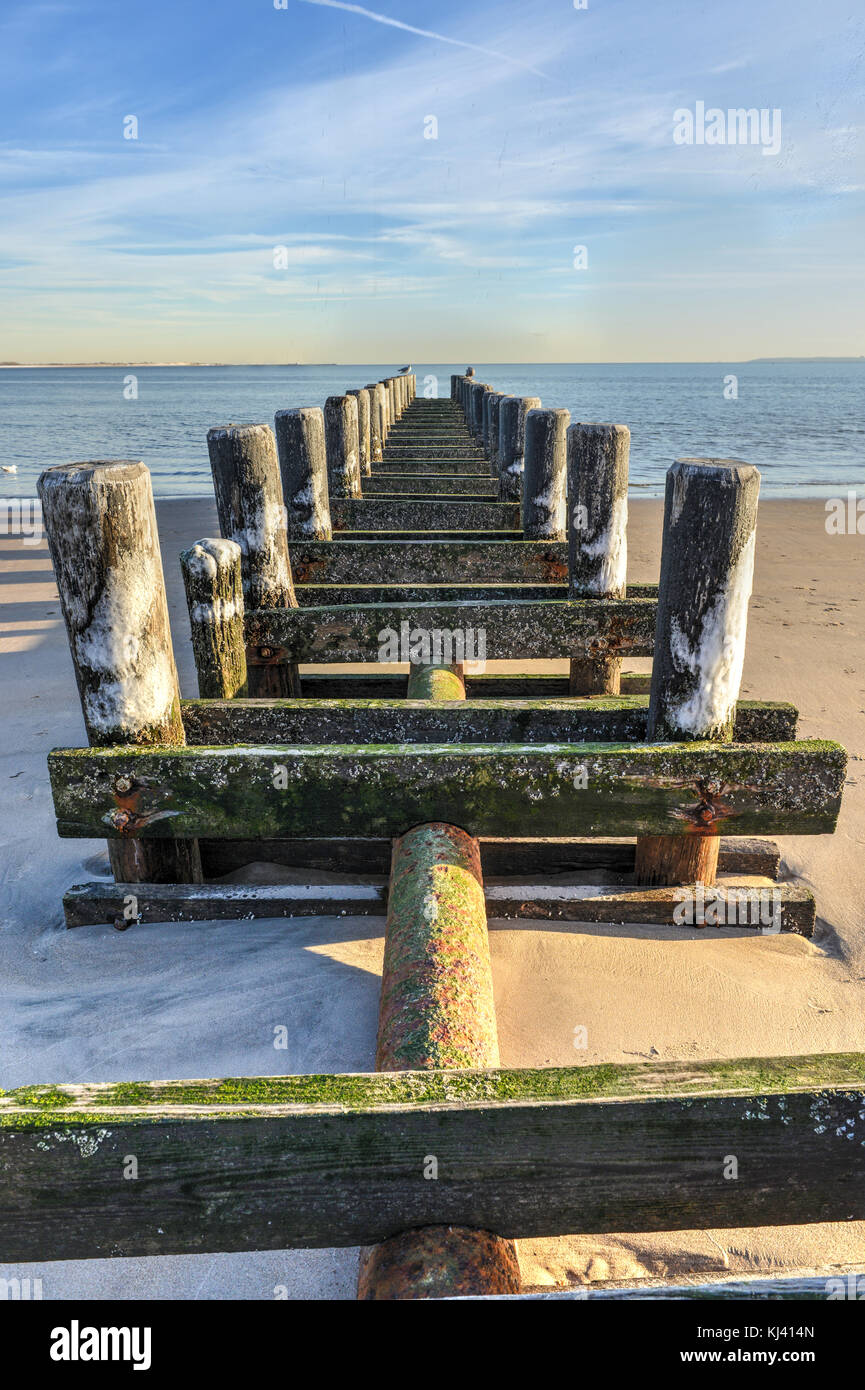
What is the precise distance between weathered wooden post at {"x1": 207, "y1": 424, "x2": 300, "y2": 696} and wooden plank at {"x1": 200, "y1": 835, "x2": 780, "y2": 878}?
1064mm

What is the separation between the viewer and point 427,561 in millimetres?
5496

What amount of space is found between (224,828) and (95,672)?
70cm

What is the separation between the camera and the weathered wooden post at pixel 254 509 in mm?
4598

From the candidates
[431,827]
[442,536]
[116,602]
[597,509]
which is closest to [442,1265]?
[431,827]

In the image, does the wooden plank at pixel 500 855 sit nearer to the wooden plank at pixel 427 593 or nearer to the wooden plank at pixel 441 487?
the wooden plank at pixel 427 593

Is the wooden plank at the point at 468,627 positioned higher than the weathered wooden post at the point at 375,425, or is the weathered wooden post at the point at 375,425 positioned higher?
the weathered wooden post at the point at 375,425

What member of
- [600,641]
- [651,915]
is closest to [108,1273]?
[651,915]

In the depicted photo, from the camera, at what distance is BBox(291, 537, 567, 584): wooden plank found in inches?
217

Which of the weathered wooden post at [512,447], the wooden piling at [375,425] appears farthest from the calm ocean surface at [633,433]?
the weathered wooden post at [512,447]

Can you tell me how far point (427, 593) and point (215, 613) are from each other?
125 cm

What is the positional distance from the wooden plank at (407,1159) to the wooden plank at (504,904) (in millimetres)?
1870

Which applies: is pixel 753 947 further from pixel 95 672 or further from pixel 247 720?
pixel 95 672
